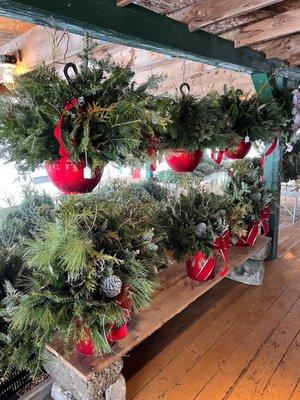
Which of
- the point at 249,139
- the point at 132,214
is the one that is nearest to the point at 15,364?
the point at 132,214

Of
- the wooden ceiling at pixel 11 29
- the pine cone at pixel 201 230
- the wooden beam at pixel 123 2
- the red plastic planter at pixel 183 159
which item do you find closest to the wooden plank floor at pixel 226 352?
the pine cone at pixel 201 230

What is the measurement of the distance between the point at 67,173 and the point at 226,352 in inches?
61.6

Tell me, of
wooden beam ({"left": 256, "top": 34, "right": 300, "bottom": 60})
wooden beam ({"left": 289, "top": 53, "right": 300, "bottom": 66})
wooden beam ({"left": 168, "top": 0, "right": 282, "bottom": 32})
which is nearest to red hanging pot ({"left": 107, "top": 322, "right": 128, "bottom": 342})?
wooden beam ({"left": 168, "top": 0, "right": 282, "bottom": 32})

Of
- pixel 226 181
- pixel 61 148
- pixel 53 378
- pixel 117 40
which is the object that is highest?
pixel 117 40

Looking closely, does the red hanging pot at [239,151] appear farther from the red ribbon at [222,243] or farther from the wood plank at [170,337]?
the wood plank at [170,337]

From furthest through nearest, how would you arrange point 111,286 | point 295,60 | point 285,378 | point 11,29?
point 295,60 → point 11,29 → point 285,378 → point 111,286

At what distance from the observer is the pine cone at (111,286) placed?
1.17 meters

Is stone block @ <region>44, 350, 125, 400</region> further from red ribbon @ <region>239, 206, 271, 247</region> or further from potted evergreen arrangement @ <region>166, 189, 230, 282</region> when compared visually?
red ribbon @ <region>239, 206, 271, 247</region>

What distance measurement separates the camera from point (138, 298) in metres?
1.26

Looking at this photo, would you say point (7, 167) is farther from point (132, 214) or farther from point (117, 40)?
point (117, 40)

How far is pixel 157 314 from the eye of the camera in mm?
1620

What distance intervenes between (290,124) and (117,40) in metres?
1.87

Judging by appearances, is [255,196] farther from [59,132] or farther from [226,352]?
[59,132]

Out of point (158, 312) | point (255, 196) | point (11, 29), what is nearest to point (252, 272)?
point (255, 196)
